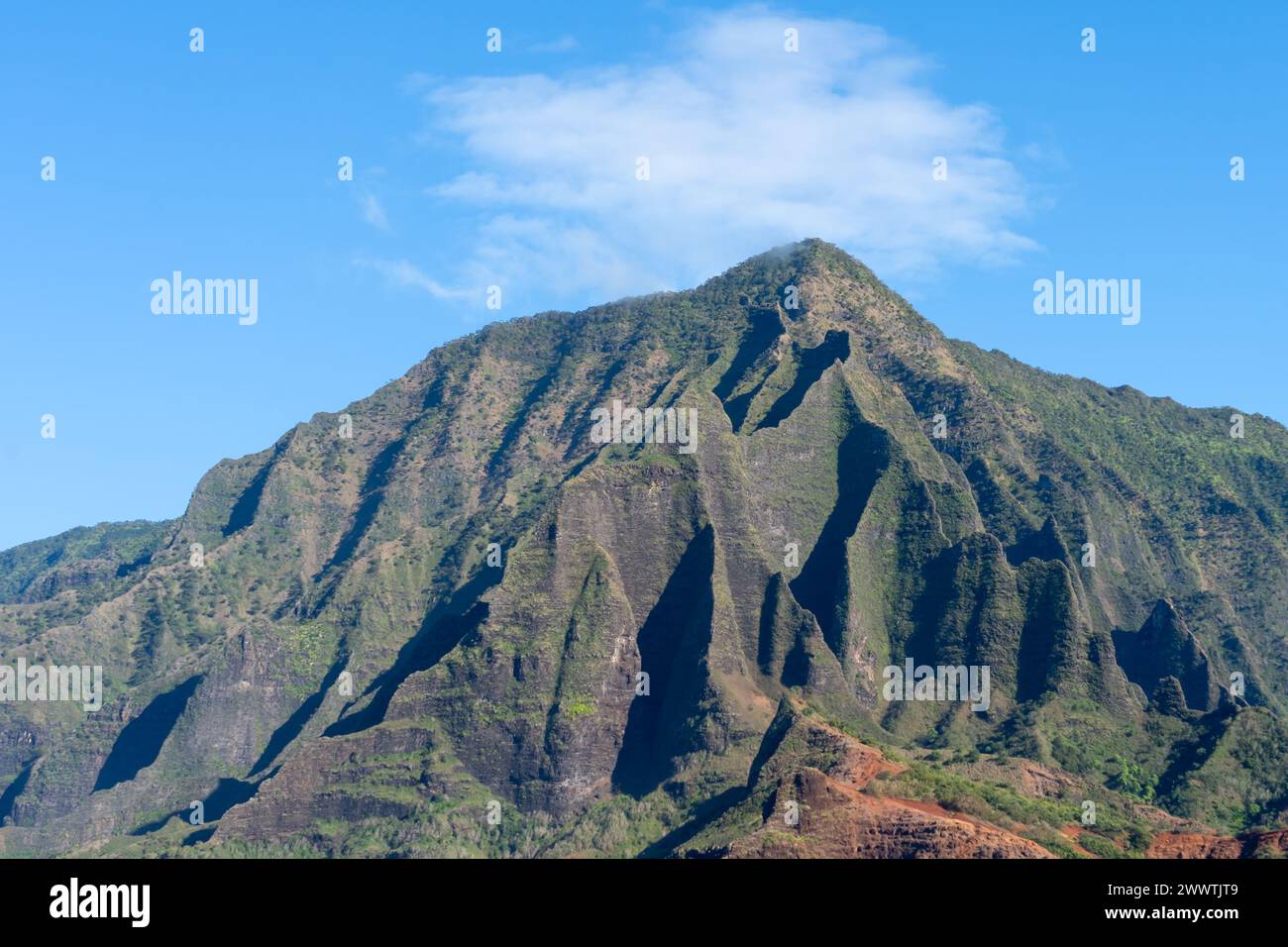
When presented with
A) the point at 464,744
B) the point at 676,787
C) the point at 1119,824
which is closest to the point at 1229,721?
the point at 1119,824

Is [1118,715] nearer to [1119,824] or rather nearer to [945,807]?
[1119,824]

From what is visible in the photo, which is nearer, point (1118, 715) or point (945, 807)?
point (945, 807)
